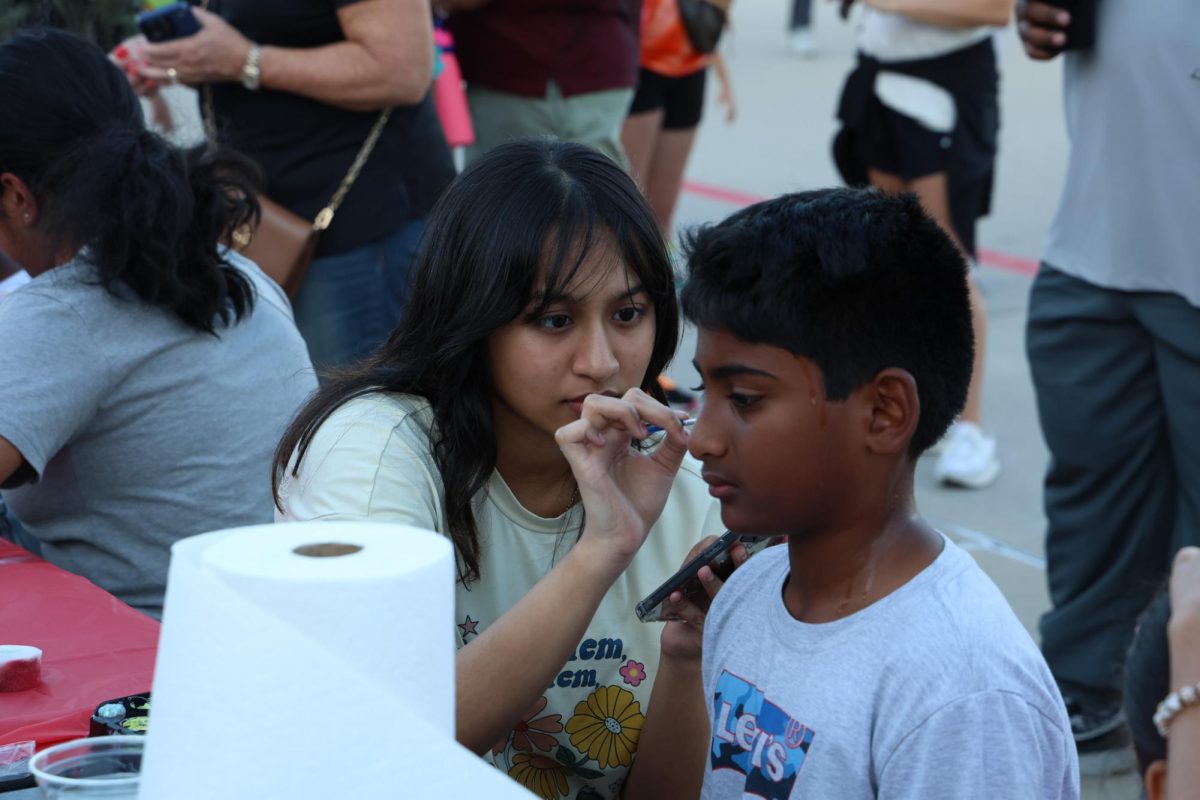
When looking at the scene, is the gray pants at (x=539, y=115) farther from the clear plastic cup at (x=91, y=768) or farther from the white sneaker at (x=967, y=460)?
the clear plastic cup at (x=91, y=768)

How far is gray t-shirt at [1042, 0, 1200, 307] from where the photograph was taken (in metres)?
2.74

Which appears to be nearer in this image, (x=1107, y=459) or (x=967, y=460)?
(x=1107, y=459)

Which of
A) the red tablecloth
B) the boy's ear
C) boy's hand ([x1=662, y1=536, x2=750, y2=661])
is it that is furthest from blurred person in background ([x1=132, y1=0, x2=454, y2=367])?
the boy's ear

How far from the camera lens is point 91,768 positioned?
1.35 meters

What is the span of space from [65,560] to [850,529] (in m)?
1.53

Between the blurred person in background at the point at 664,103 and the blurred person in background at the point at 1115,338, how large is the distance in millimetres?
2113

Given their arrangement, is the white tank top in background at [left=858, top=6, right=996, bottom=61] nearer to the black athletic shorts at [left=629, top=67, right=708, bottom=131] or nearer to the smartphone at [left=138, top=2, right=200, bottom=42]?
the black athletic shorts at [left=629, top=67, right=708, bottom=131]

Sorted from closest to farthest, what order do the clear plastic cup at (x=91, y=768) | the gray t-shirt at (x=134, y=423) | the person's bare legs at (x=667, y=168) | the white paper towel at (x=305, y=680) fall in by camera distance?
the white paper towel at (x=305, y=680) → the clear plastic cup at (x=91, y=768) → the gray t-shirt at (x=134, y=423) → the person's bare legs at (x=667, y=168)

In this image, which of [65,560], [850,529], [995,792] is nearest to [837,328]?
[850,529]

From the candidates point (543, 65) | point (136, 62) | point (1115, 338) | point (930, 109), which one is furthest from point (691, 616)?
point (930, 109)

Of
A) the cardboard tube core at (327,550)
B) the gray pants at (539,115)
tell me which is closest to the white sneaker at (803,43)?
the gray pants at (539,115)

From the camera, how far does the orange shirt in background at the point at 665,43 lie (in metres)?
5.03

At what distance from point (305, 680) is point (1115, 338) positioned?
2.42m

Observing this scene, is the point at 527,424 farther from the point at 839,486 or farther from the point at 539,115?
the point at 539,115
